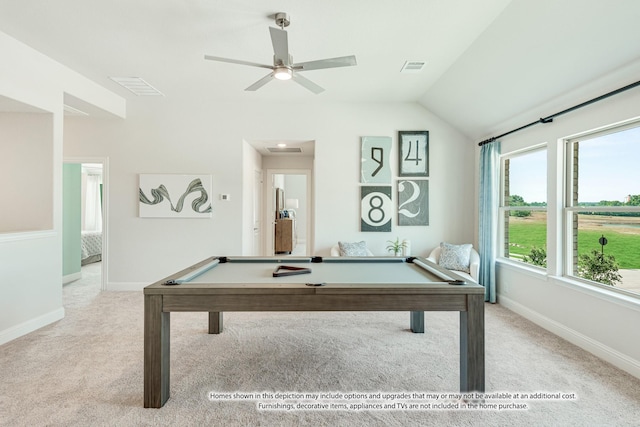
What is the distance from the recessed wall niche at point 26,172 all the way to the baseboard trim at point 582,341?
535 cm

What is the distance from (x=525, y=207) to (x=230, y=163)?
4.03 m

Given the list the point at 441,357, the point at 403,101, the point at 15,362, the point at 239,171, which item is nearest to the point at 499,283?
the point at 441,357

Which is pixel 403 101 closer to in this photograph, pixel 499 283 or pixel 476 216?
pixel 476 216

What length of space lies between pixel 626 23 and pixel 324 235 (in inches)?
146

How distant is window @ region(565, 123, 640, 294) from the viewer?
258 cm

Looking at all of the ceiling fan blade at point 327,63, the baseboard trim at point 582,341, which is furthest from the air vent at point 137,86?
the baseboard trim at point 582,341

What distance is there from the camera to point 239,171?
476 cm

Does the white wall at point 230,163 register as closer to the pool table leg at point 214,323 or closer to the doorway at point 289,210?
the doorway at point 289,210

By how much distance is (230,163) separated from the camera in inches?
187

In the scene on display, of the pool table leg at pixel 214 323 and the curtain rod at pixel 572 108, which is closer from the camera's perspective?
the curtain rod at pixel 572 108

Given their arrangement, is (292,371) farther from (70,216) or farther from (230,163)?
(70,216)

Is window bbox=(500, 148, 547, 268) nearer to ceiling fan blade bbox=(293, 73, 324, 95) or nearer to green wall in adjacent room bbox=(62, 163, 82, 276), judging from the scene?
ceiling fan blade bbox=(293, 73, 324, 95)

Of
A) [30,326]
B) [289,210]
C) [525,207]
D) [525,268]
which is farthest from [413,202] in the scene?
[289,210]

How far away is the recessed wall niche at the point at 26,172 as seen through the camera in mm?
3355
